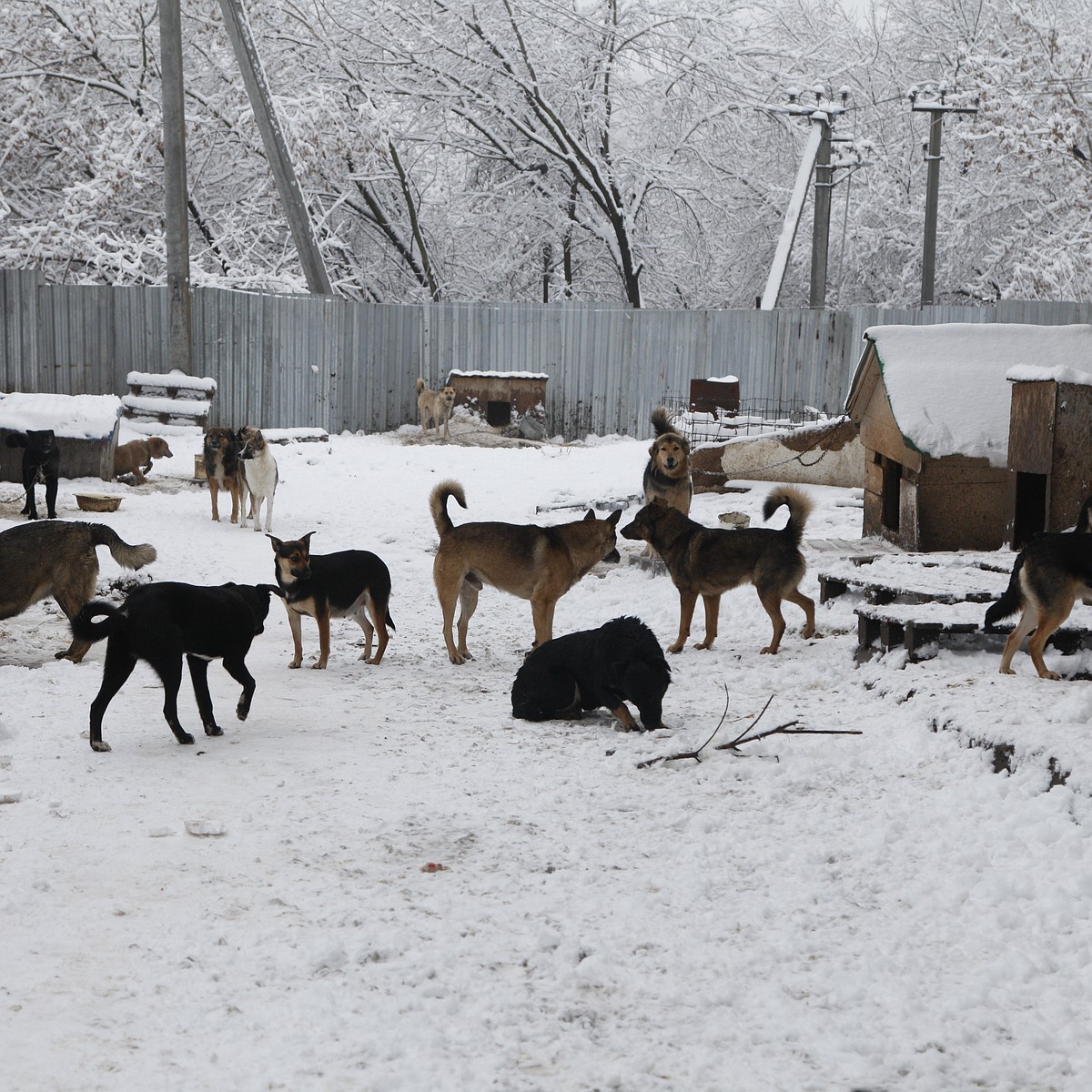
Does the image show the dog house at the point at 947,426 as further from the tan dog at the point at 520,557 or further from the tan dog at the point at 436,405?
the tan dog at the point at 436,405

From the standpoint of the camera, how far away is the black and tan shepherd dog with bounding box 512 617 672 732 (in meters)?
6.13

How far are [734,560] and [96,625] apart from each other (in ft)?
13.4

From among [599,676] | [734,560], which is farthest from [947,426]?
[599,676]

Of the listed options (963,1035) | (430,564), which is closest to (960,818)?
(963,1035)

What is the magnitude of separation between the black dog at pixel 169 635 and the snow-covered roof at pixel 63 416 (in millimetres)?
8783

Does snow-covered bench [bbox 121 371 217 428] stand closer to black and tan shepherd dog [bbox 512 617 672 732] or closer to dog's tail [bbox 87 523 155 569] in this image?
dog's tail [bbox 87 523 155 569]

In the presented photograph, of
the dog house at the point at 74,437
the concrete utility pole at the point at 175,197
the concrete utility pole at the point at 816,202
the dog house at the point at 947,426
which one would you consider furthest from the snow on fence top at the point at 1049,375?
the concrete utility pole at the point at 816,202

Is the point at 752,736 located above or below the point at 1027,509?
below

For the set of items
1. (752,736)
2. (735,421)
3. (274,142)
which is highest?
(274,142)

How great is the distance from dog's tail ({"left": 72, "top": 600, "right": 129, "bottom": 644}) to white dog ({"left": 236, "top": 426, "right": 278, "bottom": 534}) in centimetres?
726

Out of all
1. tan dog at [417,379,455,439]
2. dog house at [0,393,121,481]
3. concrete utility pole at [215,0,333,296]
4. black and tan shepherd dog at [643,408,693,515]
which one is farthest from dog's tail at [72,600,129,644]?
concrete utility pole at [215,0,333,296]

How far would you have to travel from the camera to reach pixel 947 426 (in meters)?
9.91

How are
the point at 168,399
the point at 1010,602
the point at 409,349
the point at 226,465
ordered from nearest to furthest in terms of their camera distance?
1. the point at 1010,602
2. the point at 226,465
3. the point at 168,399
4. the point at 409,349

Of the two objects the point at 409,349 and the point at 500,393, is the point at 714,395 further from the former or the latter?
the point at 409,349
